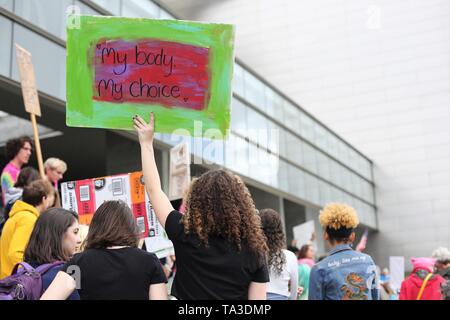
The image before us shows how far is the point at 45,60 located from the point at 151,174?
8.39 metres

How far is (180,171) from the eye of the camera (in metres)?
5.77

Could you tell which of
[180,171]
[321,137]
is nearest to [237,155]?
[321,137]

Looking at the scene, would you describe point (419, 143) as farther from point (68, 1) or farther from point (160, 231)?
point (160, 231)

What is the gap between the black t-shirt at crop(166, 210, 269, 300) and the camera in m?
2.43

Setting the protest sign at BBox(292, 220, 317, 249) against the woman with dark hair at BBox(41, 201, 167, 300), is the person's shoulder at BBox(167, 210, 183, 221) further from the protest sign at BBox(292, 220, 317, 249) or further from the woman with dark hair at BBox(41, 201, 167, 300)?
the protest sign at BBox(292, 220, 317, 249)

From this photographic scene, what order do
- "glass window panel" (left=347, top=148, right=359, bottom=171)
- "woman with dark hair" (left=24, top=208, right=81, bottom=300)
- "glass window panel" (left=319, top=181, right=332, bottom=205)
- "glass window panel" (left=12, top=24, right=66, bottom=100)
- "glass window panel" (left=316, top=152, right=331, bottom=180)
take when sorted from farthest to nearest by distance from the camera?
"glass window panel" (left=347, top=148, right=359, bottom=171) → "glass window panel" (left=316, top=152, right=331, bottom=180) → "glass window panel" (left=319, top=181, right=332, bottom=205) → "glass window panel" (left=12, top=24, right=66, bottom=100) → "woman with dark hair" (left=24, top=208, right=81, bottom=300)

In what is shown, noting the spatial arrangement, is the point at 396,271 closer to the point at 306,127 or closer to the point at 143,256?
the point at 143,256

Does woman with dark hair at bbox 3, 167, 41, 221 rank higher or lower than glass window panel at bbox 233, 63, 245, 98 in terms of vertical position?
lower

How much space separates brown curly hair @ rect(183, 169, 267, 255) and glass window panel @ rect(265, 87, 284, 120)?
17.1 m

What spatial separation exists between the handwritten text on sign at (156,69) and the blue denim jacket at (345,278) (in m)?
1.46

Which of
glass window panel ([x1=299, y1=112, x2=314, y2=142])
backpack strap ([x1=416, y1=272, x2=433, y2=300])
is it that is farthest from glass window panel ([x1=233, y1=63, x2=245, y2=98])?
backpack strap ([x1=416, y1=272, x2=433, y2=300])

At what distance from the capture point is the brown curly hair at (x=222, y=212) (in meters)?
2.50
